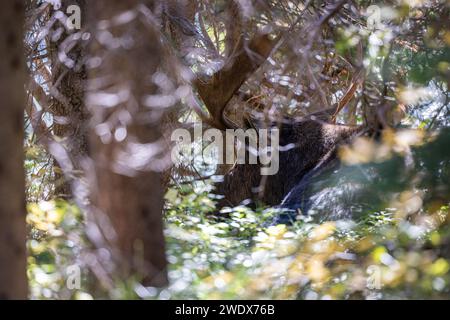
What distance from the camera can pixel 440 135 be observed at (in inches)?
180

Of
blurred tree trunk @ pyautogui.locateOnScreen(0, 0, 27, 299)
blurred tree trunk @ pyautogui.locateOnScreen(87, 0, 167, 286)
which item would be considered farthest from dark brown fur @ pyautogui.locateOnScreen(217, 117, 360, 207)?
blurred tree trunk @ pyautogui.locateOnScreen(0, 0, 27, 299)

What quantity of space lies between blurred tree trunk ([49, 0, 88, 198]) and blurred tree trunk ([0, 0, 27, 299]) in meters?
4.03

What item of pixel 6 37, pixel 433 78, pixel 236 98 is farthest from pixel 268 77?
pixel 6 37

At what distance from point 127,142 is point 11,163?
1.24 meters

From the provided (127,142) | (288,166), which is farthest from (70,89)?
(127,142)

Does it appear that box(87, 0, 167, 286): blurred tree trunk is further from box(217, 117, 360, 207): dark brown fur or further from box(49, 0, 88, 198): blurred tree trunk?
box(217, 117, 360, 207): dark brown fur

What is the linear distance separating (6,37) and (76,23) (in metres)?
4.37

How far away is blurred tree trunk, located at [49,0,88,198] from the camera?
7.55 meters

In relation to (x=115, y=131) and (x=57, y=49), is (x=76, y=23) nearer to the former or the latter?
(x=57, y=49)

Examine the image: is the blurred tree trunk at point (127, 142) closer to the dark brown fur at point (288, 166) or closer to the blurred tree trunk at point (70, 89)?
the blurred tree trunk at point (70, 89)

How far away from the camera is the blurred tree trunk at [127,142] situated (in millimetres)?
4371

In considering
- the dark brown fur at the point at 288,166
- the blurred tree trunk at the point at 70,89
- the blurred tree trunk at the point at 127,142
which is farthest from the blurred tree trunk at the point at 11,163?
the dark brown fur at the point at 288,166

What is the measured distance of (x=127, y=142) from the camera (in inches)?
174

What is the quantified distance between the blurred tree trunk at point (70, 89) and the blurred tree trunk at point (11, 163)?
4.03m
